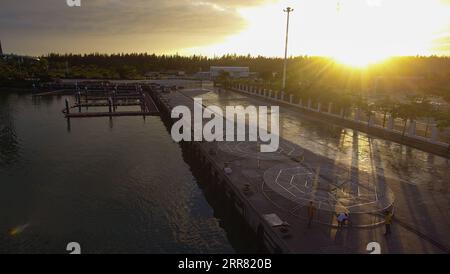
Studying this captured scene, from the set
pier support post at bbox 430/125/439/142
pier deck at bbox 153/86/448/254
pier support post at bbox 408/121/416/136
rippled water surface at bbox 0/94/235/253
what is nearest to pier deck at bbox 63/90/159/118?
rippled water surface at bbox 0/94/235/253

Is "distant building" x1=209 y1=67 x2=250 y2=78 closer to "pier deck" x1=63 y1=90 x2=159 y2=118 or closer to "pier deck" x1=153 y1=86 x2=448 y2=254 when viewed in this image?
"pier deck" x1=63 y1=90 x2=159 y2=118

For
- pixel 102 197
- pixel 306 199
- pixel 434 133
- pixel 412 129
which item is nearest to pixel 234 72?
pixel 412 129

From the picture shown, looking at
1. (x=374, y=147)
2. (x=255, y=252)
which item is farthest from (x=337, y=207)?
(x=374, y=147)

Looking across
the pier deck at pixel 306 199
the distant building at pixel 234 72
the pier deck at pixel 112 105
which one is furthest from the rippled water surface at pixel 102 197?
the distant building at pixel 234 72

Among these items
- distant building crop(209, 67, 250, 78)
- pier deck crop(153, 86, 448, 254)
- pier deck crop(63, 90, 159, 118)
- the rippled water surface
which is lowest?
the rippled water surface

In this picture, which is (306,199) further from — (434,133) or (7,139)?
(7,139)

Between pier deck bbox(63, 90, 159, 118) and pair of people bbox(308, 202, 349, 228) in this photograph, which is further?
pier deck bbox(63, 90, 159, 118)

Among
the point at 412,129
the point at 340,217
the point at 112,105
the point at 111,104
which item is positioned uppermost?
the point at 412,129

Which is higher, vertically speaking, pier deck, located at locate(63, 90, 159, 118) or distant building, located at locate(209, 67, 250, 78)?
distant building, located at locate(209, 67, 250, 78)

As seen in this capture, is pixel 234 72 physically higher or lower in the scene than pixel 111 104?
higher
